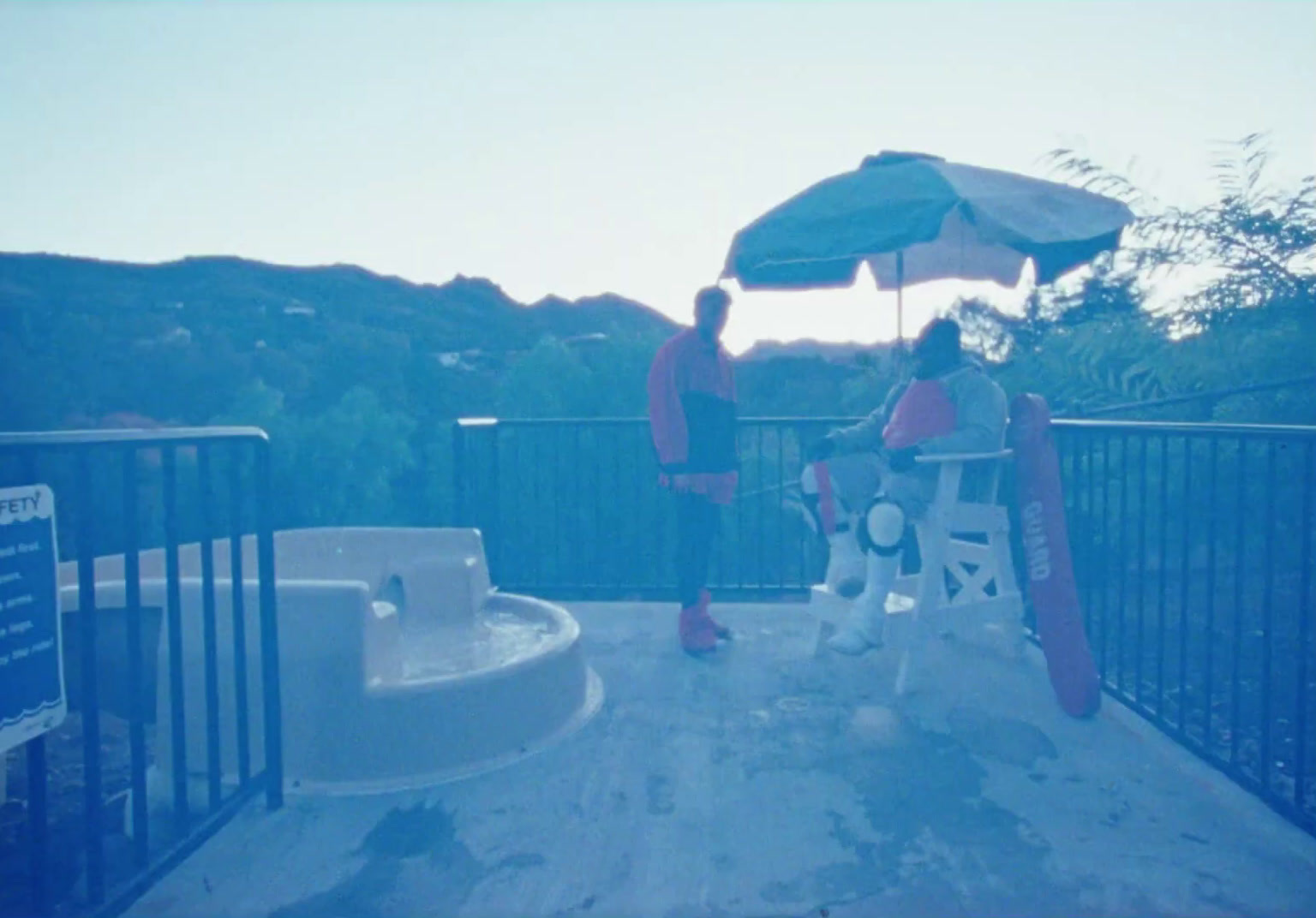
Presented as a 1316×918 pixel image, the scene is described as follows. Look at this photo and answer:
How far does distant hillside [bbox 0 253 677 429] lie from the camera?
18.5m

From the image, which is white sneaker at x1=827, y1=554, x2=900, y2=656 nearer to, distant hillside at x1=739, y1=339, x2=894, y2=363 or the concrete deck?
the concrete deck

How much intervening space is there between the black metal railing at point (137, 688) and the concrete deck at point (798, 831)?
14 centimetres

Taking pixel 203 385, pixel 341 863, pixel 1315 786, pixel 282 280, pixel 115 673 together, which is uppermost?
pixel 282 280

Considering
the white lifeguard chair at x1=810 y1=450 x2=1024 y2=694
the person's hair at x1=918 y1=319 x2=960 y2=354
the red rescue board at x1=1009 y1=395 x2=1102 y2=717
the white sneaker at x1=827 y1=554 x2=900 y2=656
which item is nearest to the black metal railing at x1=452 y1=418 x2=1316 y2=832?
the red rescue board at x1=1009 y1=395 x2=1102 y2=717

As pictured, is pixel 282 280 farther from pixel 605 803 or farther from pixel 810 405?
pixel 605 803

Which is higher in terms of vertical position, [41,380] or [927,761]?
[41,380]

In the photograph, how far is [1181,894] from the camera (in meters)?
2.25

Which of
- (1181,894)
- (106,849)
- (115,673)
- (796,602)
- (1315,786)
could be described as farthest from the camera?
(796,602)

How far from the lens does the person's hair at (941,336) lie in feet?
13.0

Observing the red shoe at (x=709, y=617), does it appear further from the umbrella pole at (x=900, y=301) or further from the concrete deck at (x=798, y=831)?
the umbrella pole at (x=900, y=301)

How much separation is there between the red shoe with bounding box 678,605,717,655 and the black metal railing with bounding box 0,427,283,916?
200cm

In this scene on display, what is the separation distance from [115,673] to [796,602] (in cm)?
349

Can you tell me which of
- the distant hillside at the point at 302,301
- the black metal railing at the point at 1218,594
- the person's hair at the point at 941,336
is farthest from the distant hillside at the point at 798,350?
the person's hair at the point at 941,336

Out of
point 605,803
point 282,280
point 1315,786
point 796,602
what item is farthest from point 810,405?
point 282,280
